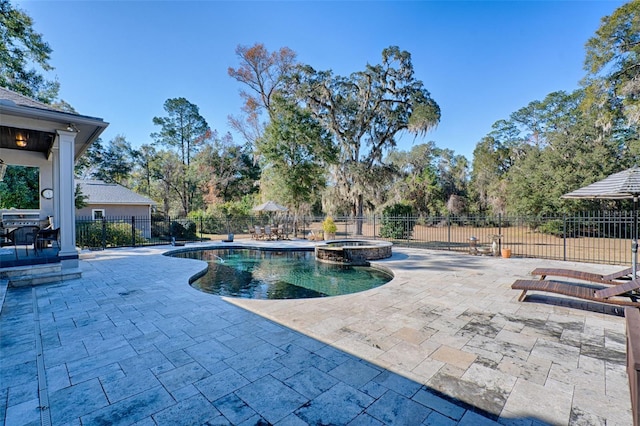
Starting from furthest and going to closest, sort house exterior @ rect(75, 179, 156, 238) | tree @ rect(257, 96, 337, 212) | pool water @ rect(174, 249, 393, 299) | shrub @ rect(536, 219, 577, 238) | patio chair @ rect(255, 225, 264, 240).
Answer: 1. house exterior @ rect(75, 179, 156, 238)
2. shrub @ rect(536, 219, 577, 238)
3. tree @ rect(257, 96, 337, 212)
4. patio chair @ rect(255, 225, 264, 240)
5. pool water @ rect(174, 249, 393, 299)

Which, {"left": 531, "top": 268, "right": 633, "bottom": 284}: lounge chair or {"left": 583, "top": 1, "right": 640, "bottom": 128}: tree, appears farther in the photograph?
{"left": 583, "top": 1, "right": 640, "bottom": 128}: tree

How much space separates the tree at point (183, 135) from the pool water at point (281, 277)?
16279 mm

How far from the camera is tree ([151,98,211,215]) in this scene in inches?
991

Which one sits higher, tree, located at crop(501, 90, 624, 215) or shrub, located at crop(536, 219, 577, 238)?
tree, located at crop(501, 90, 624, 215)

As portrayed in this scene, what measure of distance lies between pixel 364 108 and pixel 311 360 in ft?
54.8

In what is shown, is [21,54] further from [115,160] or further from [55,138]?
[115,160]

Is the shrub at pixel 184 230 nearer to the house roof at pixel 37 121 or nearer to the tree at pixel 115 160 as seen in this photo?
the house roof at pixel 37 121

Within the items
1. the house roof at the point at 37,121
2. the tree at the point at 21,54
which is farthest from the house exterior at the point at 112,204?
the house roof at the point at 37,121

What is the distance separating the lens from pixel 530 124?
1069 inches

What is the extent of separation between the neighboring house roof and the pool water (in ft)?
33.9

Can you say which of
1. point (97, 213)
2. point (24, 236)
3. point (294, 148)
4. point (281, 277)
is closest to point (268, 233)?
point (294, 148)

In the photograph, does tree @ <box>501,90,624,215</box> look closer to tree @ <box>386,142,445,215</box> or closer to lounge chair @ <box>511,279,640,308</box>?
tree @ <box>386,142,445,215</box>

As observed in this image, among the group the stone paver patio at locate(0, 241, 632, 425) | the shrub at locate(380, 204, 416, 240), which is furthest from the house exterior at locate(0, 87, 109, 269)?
the shrub at locate(380, 204, 416, 240)

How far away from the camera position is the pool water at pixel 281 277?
617cm
